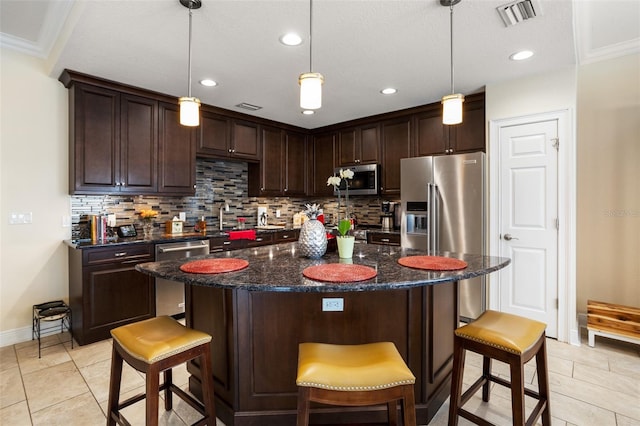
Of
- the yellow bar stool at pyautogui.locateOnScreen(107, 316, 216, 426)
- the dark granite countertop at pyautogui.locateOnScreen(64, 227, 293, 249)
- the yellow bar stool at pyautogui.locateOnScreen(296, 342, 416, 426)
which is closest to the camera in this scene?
the yellow bar stool at pyautogui.locateOnScreen(296, 342, 416, 426)

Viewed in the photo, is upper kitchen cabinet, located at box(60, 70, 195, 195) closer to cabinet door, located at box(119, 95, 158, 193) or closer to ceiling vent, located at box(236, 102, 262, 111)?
cabinet door, located at box(119, 95, 158, 193)

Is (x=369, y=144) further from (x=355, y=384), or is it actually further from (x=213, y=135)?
(x=355, y=384)

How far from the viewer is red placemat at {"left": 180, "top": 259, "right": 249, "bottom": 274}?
1.75 meters

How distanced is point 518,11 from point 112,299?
13.0 feet

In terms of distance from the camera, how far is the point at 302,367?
132cm

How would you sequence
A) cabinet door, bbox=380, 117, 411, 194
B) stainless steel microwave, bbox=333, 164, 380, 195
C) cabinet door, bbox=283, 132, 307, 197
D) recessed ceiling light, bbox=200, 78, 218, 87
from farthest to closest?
1. cabinet door, bbox=283, 132, 307, 197
2. stainless steel microwave, bbox=333, 164, 380, 195
3. cabinet door, bbox=380, 117, 411, 194
4. recessed ceiling light, bbox=200, 78, 218, 87

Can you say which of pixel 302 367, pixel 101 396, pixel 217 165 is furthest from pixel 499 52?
pixel 101 396

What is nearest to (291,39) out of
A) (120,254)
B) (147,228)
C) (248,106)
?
(248,106)

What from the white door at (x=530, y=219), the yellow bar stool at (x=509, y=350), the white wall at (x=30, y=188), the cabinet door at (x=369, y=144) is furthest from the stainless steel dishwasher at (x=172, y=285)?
the white door at (x=530, y=219)

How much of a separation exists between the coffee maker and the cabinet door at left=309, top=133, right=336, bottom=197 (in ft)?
3.09

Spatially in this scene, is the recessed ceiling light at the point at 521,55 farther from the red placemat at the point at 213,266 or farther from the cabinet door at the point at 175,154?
the cabinet door at the point at 175,154

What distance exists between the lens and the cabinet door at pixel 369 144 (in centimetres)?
464

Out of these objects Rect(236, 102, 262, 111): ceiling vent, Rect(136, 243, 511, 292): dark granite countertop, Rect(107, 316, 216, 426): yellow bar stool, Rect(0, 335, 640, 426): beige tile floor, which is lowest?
Rect(0, 335, 640, 426): beige tile floor

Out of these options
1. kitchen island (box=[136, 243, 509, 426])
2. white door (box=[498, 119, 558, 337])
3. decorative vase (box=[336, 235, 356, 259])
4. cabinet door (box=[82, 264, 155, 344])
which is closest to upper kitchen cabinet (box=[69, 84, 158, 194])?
cabinet door (box=[82, 264, 155, 344])
